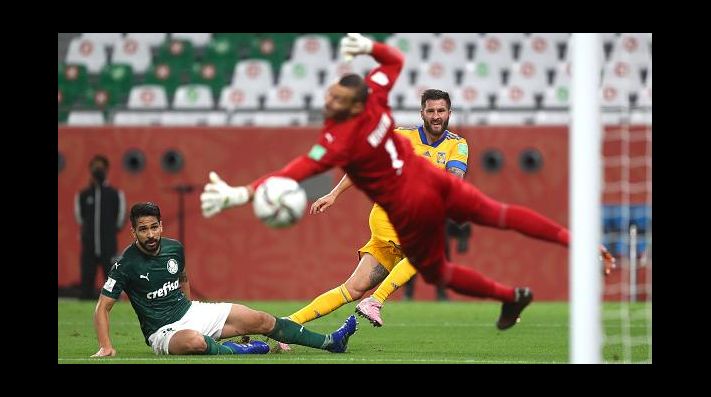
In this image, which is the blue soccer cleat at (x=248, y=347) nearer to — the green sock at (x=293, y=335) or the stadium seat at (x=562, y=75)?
the green sock at (x=293, y=335)

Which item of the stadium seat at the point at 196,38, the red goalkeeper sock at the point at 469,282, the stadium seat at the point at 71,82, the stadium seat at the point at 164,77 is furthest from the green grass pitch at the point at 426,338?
the stadium seat at the point at 196,38

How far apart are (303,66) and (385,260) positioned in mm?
9531

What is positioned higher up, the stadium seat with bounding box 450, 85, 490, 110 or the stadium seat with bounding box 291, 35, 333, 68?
the stadium seat with bounding box 291, 35, 333, 68

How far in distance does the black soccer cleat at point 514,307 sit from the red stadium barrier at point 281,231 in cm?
800

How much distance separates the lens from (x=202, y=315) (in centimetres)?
863

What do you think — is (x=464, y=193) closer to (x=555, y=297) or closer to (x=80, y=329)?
(x=80, y=329)

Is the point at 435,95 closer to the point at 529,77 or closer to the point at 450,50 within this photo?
the point at 529,77

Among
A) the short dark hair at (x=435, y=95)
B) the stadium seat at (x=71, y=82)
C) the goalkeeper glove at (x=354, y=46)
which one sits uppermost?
the stadium seat at (x=71, y=82)

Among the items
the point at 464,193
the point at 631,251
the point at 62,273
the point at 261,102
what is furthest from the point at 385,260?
the point at 261,102

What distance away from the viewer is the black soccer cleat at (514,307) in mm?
7852

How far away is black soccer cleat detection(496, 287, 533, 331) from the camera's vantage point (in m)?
7.85

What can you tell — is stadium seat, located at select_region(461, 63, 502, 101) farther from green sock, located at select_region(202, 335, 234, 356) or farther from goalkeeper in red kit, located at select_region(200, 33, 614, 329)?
goalkeeper in red kit, located at select_region(200, 33, 614, 329)

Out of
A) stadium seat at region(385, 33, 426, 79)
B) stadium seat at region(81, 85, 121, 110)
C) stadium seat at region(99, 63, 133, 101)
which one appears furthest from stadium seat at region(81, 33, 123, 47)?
stadium seat at region(385, 33, 426, 79)

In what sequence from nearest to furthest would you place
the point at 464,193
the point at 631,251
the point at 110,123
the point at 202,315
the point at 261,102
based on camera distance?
the point at 464,193 < the point at 202,315 < the point at 631,251 < the point at 110,123 < the point at 261,102
